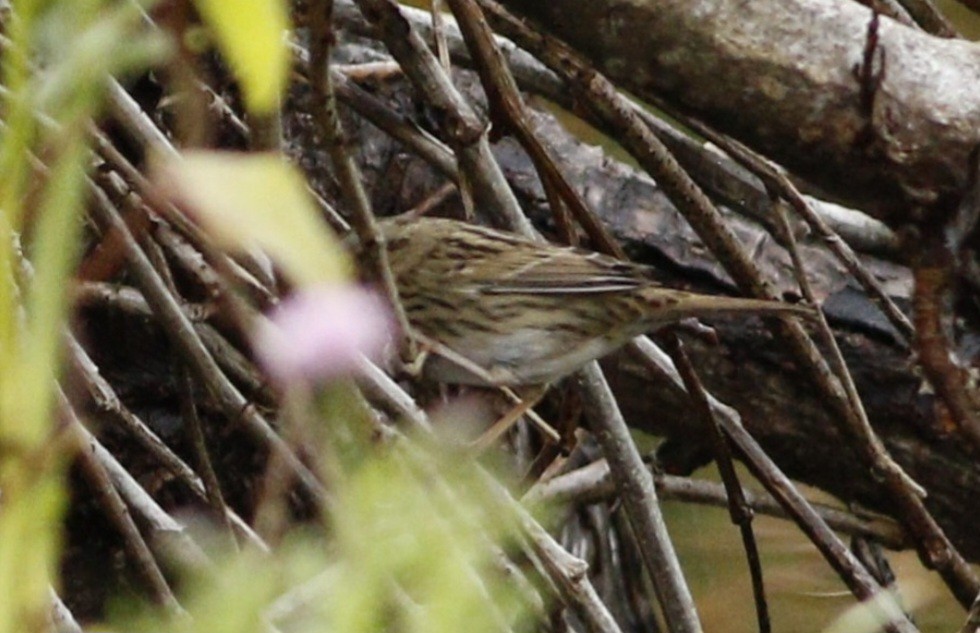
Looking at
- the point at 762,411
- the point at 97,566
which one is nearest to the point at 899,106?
the point at 762,411

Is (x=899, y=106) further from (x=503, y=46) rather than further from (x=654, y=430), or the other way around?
(x=654, y=430)

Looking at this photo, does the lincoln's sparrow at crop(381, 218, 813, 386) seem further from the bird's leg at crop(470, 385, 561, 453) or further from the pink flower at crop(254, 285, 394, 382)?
the pink flower at crop(254, 285, 394, 382)

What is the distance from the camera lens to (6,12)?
1.82m

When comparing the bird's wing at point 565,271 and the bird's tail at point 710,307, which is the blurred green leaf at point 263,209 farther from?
the bird's wing at point 565,271

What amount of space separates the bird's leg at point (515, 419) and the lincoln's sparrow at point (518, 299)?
1.3 inches

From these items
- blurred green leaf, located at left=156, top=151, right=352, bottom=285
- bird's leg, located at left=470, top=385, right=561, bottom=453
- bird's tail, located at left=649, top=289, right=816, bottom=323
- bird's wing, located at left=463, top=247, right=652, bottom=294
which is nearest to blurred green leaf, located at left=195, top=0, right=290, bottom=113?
blurred green leaf, located at left=156, top=151, right=352, bottom=285

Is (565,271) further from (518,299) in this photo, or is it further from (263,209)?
(263,209)

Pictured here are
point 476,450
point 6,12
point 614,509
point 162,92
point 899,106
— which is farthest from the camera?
point 614,509

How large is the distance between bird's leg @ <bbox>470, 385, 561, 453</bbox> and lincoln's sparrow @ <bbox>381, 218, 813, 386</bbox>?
0.03 meters

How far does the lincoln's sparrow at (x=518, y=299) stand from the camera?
2.75 m

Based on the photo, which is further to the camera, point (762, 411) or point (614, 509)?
point (614, 509)

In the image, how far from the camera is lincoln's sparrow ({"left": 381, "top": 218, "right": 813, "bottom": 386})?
2.75m

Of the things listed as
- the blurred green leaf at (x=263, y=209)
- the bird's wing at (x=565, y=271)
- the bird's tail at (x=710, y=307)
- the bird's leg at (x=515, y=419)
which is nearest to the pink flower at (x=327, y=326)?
the blurred green leaf at (x=263, y=209)

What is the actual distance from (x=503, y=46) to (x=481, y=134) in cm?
77
